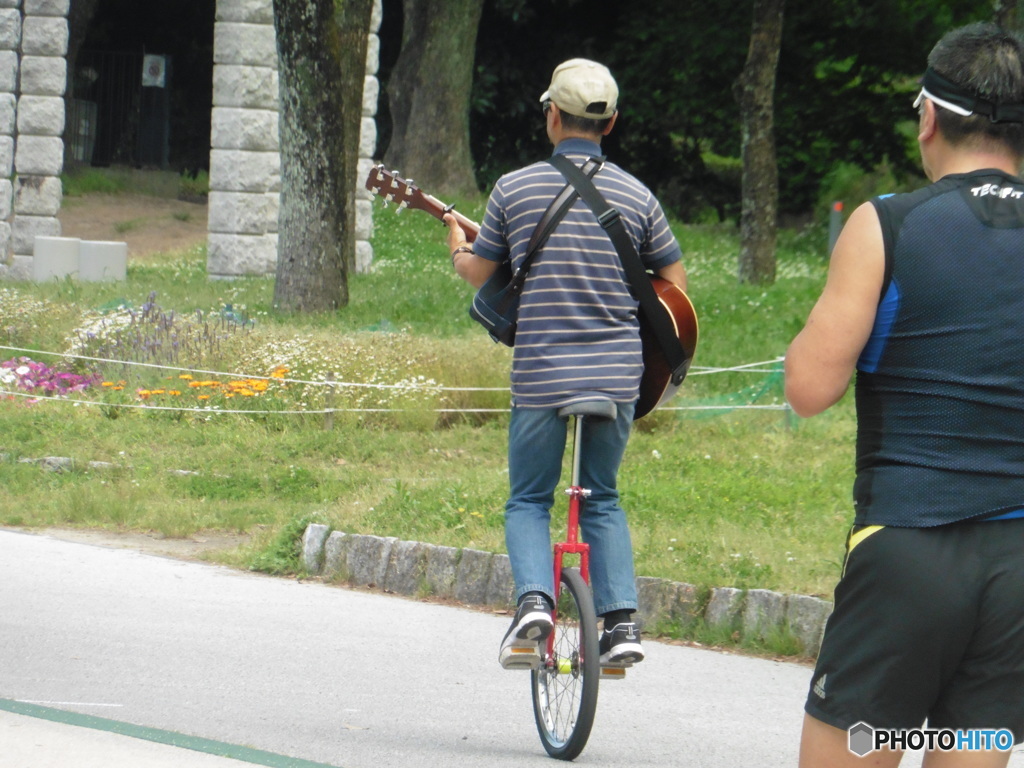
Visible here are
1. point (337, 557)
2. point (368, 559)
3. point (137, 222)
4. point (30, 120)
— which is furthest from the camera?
point (137, 222)

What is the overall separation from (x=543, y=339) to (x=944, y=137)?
202cm

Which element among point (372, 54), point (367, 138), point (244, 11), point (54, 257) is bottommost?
point (54, 257)

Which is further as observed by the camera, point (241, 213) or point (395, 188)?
point (241, 213)

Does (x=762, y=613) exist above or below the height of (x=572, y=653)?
below

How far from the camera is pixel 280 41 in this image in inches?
582

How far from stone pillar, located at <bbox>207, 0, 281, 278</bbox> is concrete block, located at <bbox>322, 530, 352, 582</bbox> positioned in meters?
11.3

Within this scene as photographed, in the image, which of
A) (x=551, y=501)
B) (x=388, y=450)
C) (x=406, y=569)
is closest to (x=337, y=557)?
(x=406, y=569)

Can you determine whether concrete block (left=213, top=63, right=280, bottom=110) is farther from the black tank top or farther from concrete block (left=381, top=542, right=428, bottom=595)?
the black tank top

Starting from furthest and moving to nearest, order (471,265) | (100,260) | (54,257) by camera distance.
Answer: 1. (100,260)
2. (54,257)
3. (471,265)

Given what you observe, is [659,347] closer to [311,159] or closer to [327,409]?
[327,409]

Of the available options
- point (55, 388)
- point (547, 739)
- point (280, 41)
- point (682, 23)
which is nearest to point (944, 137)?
point (547, 739)

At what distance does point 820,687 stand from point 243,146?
54.9ft

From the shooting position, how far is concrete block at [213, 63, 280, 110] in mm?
18719

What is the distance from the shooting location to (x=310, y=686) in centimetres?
565
